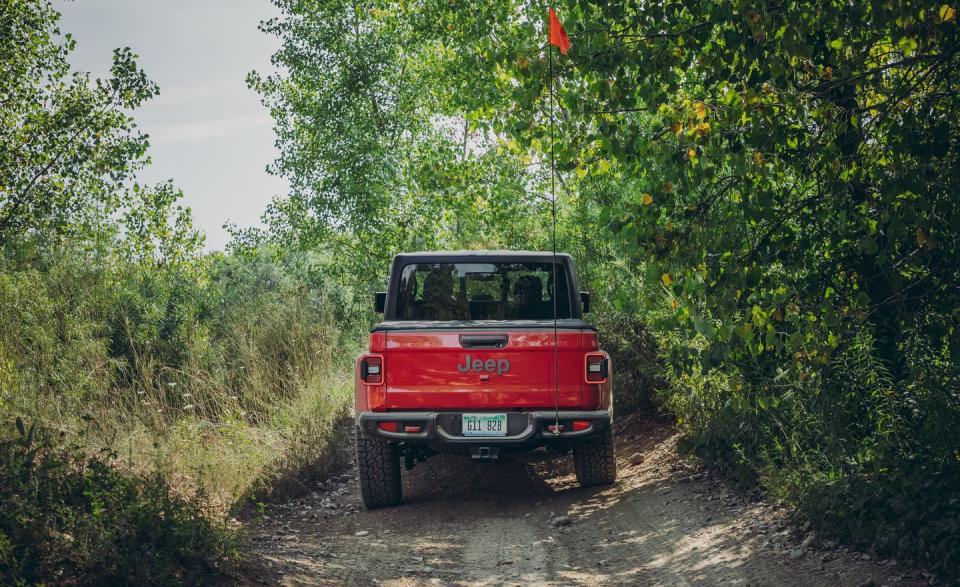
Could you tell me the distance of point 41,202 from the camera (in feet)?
52.1

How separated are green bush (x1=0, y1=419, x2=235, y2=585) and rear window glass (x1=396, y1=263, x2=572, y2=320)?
3.07 meters

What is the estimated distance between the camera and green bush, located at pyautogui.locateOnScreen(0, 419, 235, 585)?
4.44 metres

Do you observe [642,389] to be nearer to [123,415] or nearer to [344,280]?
[123,415]

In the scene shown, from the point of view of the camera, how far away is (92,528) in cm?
460

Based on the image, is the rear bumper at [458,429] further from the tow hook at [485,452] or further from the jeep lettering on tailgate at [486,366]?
the jeep lettering on tailgate at [486,366]

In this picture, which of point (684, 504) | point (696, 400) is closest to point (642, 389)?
point (696, 400)

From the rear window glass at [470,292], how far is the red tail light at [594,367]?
43.4 inches

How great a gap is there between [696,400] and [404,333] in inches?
117

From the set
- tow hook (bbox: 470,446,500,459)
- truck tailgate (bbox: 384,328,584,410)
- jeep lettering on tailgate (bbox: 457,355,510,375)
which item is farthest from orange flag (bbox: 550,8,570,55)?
tow hook (bbox: 470,446,500,459)

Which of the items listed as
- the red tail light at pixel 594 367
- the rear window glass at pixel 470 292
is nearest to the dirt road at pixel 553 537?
the red tail light at pixel 594 367

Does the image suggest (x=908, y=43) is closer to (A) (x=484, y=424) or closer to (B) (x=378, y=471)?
(A) (x=484, y=424)

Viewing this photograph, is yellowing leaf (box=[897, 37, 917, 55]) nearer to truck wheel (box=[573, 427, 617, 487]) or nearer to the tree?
truck wheel (box=[573, 427, 617, 487])

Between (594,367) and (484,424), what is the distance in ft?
3.24

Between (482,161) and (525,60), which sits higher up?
(482,161)
